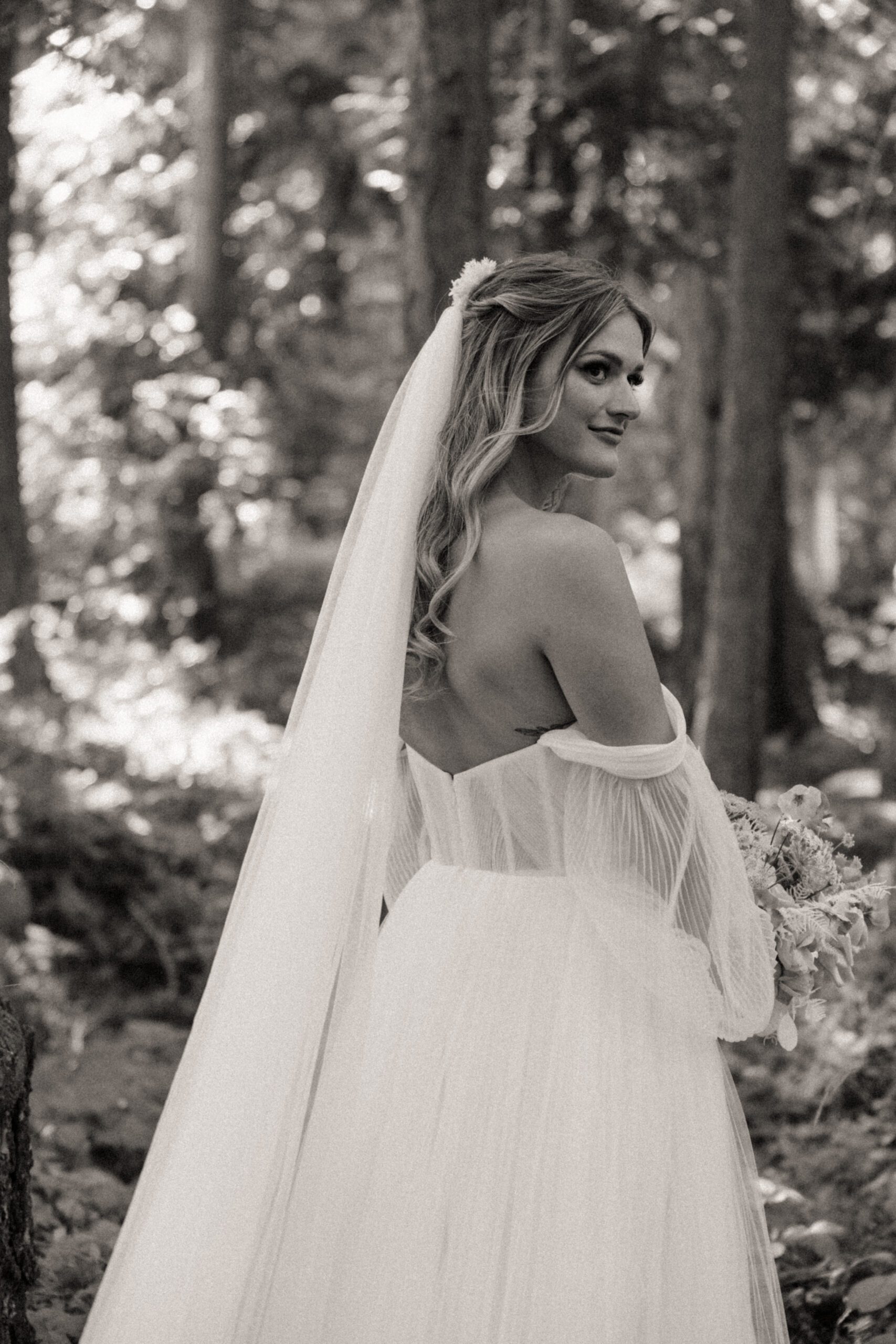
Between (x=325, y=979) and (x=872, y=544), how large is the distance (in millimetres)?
17891

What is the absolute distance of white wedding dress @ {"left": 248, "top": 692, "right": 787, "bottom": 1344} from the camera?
2.64 m

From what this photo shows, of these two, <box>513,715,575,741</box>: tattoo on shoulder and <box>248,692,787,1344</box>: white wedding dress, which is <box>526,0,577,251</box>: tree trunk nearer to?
<box>513,715,575,741</box>: tattoo on shoulder

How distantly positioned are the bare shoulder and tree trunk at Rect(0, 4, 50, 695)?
7.77 m

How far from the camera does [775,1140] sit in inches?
208

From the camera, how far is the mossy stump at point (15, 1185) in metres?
2.98

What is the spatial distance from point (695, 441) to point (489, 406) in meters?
9.39

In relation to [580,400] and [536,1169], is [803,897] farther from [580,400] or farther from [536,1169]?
[580,400]

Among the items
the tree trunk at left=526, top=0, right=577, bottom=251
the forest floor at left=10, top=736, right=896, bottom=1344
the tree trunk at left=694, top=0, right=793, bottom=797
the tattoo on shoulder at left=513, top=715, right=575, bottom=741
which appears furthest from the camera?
the tree trunk at left=526, top=0, right=577, bottom=251

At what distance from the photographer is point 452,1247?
2664mm

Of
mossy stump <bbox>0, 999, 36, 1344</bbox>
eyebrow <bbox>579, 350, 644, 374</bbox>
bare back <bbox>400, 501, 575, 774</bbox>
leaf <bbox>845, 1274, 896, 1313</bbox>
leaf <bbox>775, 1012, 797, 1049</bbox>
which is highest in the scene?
eyebrow <bbox>579, 350, 644, 374</bbox>

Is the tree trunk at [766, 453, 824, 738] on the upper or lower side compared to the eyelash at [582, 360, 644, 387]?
lower

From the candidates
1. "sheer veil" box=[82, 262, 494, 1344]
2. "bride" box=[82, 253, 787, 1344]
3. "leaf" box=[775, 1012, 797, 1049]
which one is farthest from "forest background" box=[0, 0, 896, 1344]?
"leaf" box=[775, 1012, 797, 1049]

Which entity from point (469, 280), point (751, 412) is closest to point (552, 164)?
point (751, 412)

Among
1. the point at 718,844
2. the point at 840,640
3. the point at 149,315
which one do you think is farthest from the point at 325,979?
the point at 840,640
